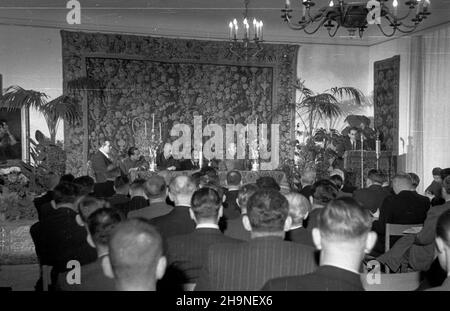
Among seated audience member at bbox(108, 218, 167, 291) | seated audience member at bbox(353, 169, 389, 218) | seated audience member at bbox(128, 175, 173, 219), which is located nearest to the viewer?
seated audience member at bbox(108, 218, 167, 291)

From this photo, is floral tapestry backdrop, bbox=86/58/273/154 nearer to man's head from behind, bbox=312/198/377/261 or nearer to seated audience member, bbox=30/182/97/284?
seated audience member, bbox=30/182/97/284

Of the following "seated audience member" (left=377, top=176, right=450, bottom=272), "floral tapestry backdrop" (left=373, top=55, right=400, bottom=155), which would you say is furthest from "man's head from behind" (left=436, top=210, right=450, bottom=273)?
"floral tapestry backdrop" (left=373, top=55, right=400, bottom=155)

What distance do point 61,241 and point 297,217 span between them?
1.52 metres

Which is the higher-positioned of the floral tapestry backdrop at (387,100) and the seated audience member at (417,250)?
the floral tapestry backdrop at (387,100)

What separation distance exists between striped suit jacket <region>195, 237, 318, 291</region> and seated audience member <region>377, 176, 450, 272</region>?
1.41 m

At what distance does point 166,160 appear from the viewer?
32.7 ft

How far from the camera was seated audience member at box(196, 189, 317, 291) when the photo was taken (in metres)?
2.38

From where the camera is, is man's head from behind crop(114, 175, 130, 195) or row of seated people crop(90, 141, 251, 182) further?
row of seated people crop(90, 141, 251, 182)

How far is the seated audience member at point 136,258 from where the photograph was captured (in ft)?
5.87

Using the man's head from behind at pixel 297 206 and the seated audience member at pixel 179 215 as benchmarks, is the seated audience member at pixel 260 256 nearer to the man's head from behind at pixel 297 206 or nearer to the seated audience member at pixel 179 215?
the man's head from behind at pixel 297 206

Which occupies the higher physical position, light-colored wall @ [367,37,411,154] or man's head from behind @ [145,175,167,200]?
light-colored wall @ [367,37,411,154]

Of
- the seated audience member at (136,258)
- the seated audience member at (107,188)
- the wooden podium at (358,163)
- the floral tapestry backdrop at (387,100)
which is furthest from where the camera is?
the floral tapestry backdrop at (387,100)

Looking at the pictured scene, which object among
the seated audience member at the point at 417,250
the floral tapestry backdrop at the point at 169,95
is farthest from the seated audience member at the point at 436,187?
the floral tapestry backdrop at the point at 169,95

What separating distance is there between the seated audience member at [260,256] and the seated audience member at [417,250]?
138 cm
